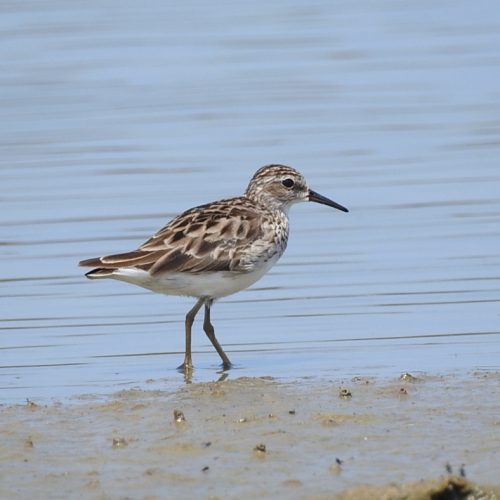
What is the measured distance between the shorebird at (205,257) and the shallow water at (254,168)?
59 cm

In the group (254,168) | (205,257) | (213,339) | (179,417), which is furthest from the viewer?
(254,168)

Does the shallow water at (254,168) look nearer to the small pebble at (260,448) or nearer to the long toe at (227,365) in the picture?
the long toe at (227,365)

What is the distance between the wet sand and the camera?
7.66 metres

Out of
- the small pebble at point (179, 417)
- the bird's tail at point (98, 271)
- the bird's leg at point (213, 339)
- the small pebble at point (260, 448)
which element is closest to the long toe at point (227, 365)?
the bird's leg at point (213, 339)

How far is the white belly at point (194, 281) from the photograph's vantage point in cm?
1093

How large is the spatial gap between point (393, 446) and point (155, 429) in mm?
1489

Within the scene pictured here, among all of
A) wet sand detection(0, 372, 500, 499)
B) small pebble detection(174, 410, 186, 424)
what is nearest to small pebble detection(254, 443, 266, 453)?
wet sand detection(0, 372, 500, 499)

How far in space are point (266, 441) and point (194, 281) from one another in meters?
2.92

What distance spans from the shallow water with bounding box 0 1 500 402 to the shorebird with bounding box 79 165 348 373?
59 cm

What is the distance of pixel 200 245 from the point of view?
36.6 ft

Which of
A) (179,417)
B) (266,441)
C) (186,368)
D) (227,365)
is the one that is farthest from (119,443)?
(227,365)

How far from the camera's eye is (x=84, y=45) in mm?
24094

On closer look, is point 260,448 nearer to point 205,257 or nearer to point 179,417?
point 179,417

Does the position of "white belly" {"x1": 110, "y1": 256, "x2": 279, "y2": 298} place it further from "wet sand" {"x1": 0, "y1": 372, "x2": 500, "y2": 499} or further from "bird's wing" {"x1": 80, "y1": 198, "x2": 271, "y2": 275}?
"wet sand" {"x1": 0, "y1": 372, "x2": 500, "y2": 499}
